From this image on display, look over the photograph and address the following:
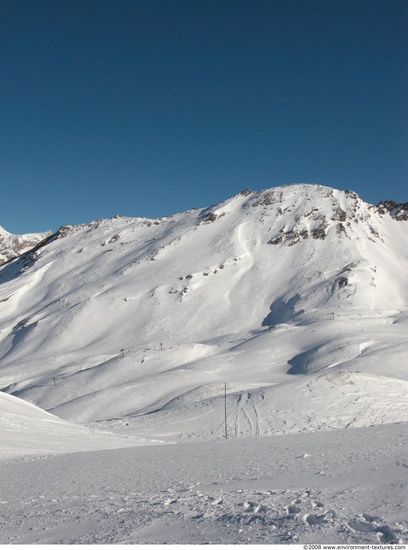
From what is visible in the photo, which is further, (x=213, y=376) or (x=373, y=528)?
(x=213, y=376)

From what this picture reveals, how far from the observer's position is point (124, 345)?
247 feet

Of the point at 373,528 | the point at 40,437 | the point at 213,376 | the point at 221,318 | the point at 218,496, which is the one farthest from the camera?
the point at 221,318

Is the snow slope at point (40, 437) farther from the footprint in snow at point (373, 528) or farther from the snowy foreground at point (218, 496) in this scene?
the footprint in snow at point (373, 528)

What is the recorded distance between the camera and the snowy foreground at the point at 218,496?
A: 266 inches

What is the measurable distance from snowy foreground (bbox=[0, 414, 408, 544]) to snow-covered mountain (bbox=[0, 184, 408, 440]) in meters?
15.6

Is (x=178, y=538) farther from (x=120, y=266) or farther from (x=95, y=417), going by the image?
(x=120, y=266)

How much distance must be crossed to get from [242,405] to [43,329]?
58.7m

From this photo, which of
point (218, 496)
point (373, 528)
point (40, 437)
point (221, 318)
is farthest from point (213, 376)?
point (373, 528)

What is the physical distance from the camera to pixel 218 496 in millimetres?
8773

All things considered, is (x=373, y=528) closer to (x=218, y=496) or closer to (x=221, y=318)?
(x=218, y=496)

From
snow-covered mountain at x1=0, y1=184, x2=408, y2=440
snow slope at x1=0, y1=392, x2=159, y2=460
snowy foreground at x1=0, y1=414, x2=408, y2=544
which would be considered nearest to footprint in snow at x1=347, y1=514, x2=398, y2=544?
snowy foreground at x1=0, y1=414, x2=408, y2=544

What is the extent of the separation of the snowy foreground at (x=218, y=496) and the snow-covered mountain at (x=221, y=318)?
1561 centimetres

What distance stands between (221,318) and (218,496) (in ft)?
236

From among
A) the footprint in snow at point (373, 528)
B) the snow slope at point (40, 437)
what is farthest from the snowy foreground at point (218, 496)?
the snow slope at point (40, 437)
